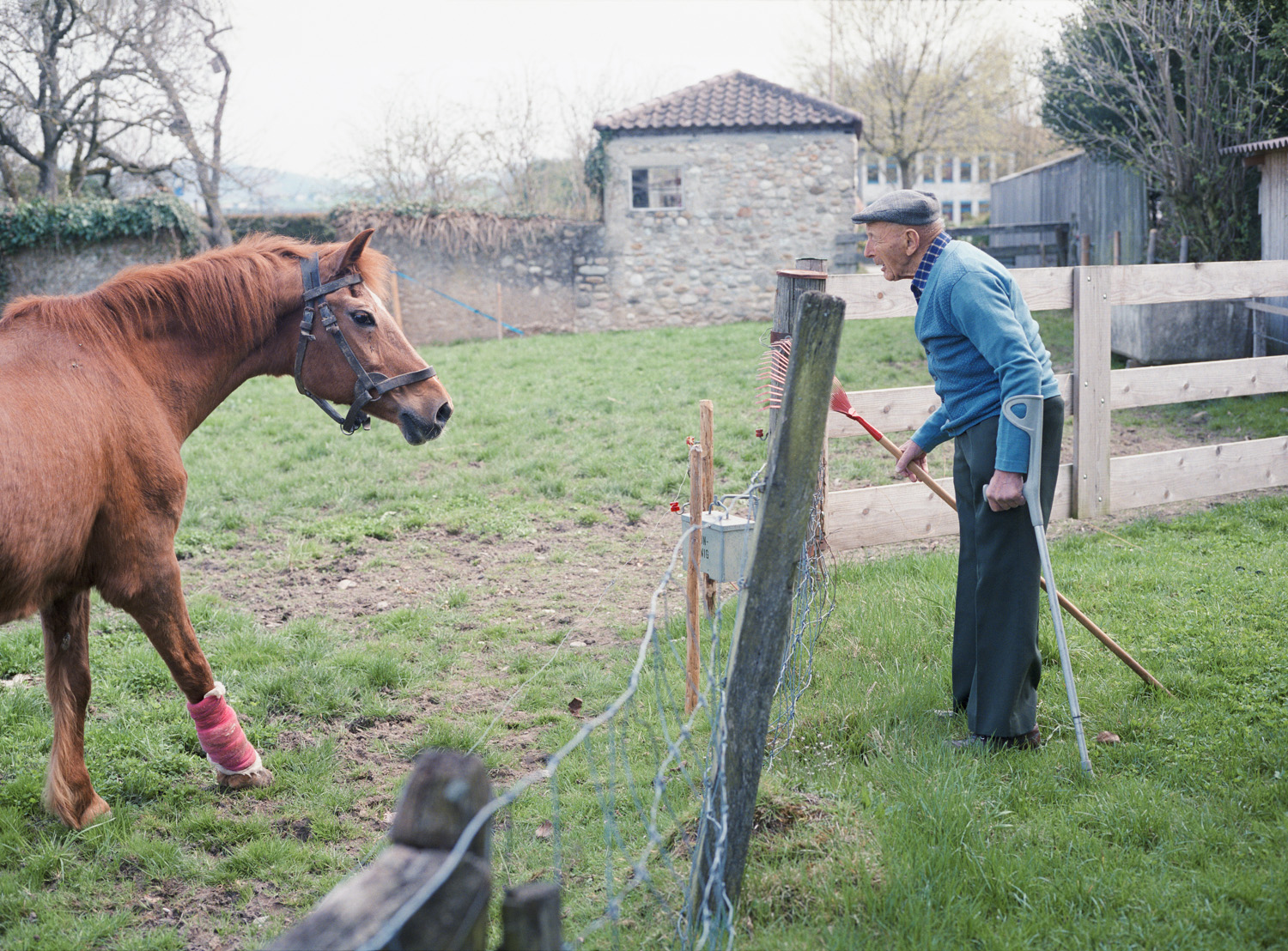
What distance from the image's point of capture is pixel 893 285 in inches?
193

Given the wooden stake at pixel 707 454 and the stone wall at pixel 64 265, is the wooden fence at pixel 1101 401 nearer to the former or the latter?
the wooden stake at pixel 707 454

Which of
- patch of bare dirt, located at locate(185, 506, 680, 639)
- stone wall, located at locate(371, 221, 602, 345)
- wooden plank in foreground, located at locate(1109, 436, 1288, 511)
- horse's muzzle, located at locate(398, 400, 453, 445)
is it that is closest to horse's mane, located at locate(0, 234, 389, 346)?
horse's muzzle, located at locate(398, 400, 453, 445)

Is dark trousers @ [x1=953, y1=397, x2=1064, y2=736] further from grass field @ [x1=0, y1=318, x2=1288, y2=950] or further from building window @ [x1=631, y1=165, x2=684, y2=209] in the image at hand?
building window @ [x1=631, y1=165, x2=684, y2=209]

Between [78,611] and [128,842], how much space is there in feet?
2.90

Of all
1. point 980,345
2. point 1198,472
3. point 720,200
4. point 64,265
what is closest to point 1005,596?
point 980,345

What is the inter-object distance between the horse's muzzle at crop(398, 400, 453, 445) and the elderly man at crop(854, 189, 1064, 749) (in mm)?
1873

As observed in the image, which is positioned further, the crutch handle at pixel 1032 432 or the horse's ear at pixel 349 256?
the horse's ear at pixel 349 256

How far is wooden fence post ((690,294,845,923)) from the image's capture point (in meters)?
2.17

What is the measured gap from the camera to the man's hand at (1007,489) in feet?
10.2

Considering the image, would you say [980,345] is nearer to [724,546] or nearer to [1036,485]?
[1036,485]

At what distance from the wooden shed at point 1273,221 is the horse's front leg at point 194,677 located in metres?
9.86

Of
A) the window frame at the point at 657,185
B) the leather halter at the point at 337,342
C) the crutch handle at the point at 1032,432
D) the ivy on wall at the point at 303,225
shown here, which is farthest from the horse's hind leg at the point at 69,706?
the window frame at the point at 657,185

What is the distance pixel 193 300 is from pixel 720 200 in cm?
1712

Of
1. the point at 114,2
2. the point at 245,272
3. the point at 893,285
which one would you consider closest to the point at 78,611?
the point at 245,272
